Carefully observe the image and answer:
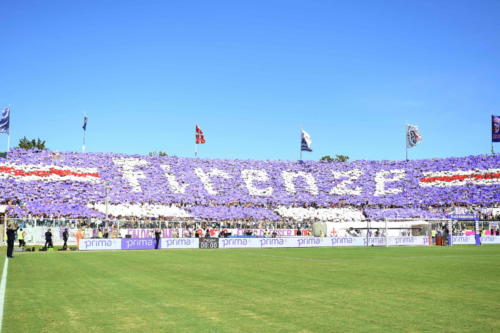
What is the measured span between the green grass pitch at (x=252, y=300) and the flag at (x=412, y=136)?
72.1 meters

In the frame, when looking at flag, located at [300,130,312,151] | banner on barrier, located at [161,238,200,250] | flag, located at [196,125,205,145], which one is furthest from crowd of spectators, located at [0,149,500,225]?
banner on barrier, located at [161,238,200,250]

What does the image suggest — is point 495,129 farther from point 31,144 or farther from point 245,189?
point 31,144

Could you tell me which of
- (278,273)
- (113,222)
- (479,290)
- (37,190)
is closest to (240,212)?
(113,222)

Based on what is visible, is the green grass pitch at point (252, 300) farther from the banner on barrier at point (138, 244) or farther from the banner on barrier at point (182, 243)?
the banner on barrier at point (182, 243)

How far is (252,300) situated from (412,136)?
8420 cm

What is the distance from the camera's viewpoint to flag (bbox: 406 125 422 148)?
92.0 metres

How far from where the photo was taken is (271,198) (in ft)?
267

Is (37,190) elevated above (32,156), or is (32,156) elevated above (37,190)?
(32,156)

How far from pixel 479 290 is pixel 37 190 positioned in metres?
62.7

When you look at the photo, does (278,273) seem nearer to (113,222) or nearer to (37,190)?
(113,222)

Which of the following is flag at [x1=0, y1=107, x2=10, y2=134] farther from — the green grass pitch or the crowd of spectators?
the green grass pitch

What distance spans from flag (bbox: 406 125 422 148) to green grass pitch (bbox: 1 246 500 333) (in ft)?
237

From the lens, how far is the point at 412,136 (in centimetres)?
9262

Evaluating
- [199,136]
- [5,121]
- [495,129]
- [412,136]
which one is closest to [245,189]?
[199,136]
